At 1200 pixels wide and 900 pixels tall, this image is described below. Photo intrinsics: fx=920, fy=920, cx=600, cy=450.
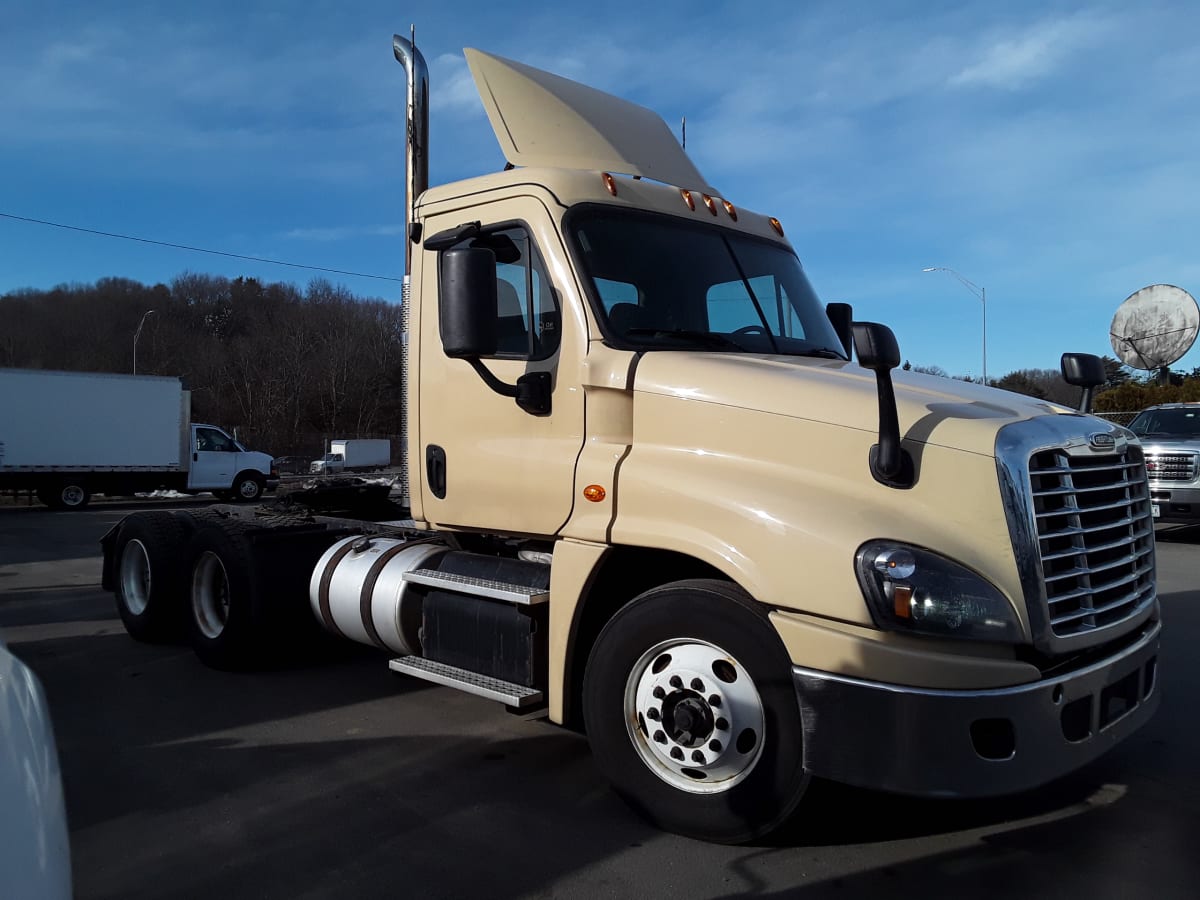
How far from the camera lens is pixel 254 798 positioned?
420cm

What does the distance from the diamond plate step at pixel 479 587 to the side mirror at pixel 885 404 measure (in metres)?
1.66

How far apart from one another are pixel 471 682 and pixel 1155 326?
28.4 meters

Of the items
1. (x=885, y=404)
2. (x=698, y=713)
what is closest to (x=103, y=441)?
(x=698, y=713)

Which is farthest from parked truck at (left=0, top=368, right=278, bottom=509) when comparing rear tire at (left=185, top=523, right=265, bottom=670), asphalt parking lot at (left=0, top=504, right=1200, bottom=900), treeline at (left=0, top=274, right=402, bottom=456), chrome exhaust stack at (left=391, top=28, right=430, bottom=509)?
treeline at (left=0, top=274, right=402, bottom=456)

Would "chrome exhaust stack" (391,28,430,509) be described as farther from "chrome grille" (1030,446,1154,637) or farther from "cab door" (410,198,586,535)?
"chrome grille" (1030,446,1154,637)

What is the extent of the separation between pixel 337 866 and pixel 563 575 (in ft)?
4.78

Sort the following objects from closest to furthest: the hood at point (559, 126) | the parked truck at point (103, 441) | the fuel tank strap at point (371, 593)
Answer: the hood at point (559, 126), the fuel tank strap at point (371, 593), the parked truck at point (103, 441)

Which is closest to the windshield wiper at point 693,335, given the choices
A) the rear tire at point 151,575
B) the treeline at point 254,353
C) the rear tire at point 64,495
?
the rear tire at point 151,575

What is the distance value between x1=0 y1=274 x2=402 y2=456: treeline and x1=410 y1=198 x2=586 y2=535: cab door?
50202 mm

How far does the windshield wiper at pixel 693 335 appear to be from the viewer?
4.31 metres

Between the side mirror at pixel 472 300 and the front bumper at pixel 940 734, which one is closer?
the front bumper at pixel 940 734

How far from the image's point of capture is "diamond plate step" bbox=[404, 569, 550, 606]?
4.24 meters

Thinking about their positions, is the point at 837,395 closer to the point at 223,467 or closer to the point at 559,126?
the point at 559,126

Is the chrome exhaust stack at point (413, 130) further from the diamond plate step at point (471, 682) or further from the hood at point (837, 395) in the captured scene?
the hood at point (837, 395)
